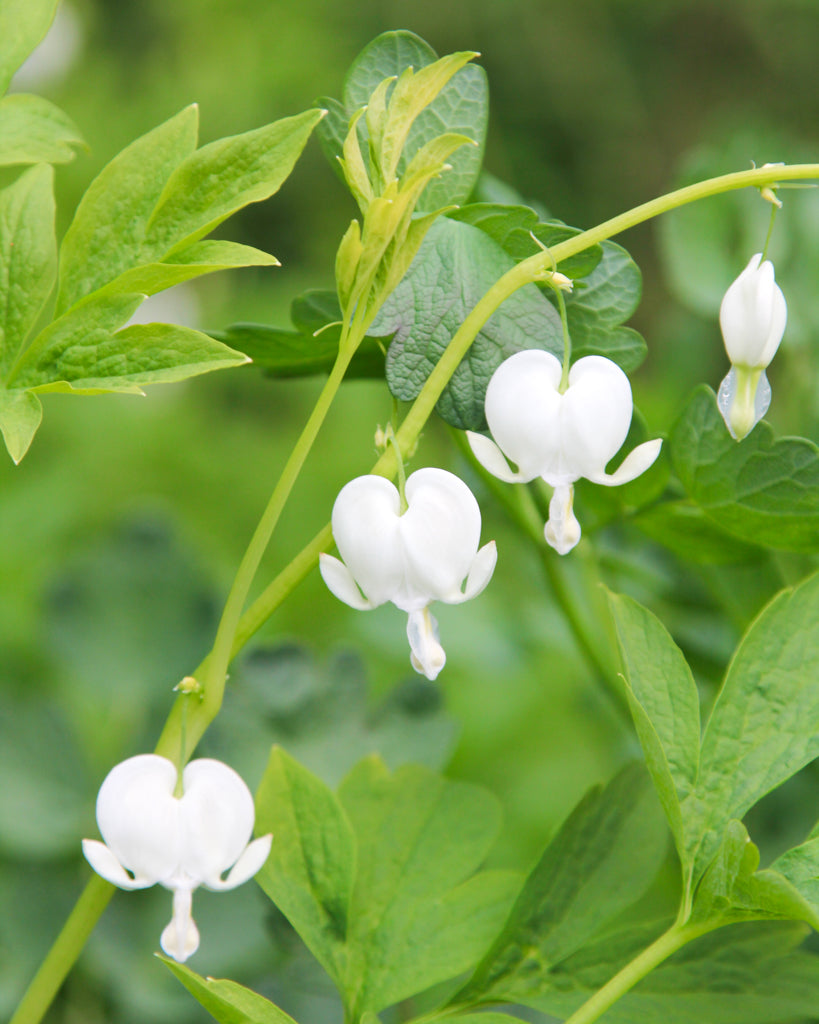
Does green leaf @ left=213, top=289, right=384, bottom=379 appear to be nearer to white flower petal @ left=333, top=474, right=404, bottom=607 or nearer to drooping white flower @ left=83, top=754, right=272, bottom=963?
white flower petal @ left=333, top=474, right=404, bottom=607

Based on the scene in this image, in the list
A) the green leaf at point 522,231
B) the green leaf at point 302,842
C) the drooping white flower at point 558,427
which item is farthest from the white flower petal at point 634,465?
the green leaf at point 302,842

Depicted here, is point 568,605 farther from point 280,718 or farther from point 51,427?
point 51,427

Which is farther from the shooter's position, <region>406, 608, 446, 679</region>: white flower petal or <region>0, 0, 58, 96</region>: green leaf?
<region>0, 0, 58, 96</region>: green leaf

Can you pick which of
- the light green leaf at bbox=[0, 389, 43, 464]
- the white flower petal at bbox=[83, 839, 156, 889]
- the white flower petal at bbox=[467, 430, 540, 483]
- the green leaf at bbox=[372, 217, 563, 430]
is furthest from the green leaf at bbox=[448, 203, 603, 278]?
the white flower petal at bbox=[83, 839, 156, 889]

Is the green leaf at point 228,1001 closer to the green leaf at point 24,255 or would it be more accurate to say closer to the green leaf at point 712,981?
the green leaf at point 712,981

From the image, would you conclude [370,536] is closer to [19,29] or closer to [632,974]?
[632,974]

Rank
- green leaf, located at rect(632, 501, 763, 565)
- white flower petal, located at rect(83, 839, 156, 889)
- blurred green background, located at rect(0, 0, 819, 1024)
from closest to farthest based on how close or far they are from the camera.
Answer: white flower petal, located at rect(83, 839, 156, 889) < green leaf, located at rect(632, 501, 763, 565) < blurred green background, located at rect(0, 0, 819, 1024)

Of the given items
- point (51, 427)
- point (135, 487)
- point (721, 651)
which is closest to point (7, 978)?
point (721, 651)
